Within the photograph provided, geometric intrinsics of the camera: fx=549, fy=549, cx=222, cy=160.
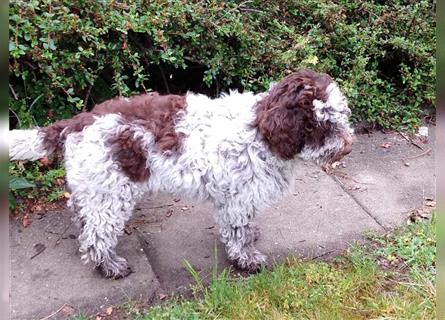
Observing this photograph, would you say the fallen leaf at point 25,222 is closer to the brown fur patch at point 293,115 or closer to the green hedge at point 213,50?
the green hedge at point 213,50

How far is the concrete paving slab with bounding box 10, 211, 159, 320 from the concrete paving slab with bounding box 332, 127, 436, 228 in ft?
6.41

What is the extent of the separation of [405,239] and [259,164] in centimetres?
136

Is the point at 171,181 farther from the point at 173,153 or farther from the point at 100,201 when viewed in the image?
the point at 100,201

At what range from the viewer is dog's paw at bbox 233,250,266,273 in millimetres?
3805

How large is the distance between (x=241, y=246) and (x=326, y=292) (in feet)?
2.11

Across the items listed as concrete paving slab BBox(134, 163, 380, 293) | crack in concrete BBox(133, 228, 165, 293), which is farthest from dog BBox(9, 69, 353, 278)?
concrete paving slab BBox(134, 163, 380, 293)

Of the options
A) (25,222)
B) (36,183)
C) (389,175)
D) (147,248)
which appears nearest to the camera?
(147,248)

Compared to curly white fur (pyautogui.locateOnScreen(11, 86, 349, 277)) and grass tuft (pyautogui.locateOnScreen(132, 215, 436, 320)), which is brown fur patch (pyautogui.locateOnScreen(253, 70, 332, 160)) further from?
grass tuft (pyautogui.locateOnScreen(132, 215, 436, 320))

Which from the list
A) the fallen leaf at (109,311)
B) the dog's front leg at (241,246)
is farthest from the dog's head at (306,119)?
the fallen leaf at (109,311)

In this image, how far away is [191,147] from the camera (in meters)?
3.43

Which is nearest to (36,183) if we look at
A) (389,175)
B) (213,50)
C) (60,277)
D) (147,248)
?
(60,277)

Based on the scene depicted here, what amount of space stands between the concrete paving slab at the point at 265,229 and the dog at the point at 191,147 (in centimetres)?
42

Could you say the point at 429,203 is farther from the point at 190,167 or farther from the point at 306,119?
the point at 190,167

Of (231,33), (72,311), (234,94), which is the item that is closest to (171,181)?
(234,94)
